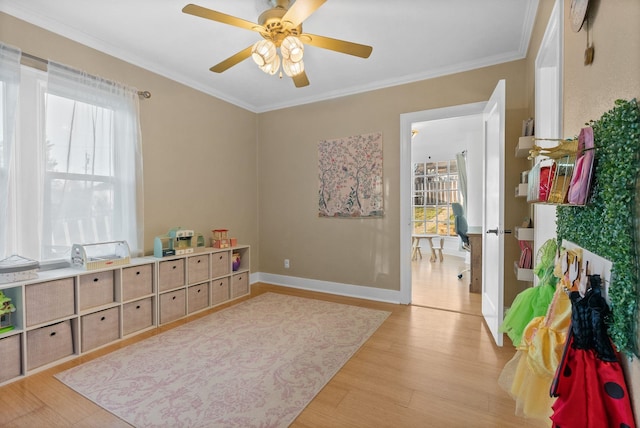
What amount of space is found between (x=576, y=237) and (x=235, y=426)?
1.75 m

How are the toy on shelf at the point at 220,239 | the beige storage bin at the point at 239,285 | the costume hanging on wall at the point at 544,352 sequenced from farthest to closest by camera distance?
the beige storage bin at the point at 239,285
the toy on shelf at the point at 220,239
the costume hanging on wall at the point at 544,352

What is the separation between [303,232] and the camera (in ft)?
13.7

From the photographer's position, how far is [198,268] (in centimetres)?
326

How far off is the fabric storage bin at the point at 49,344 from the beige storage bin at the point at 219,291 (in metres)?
1.32

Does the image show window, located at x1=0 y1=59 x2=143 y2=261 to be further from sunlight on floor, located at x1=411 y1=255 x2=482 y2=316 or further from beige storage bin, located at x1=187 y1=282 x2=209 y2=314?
sunlight on floor, located at x1=411 y1=255 x2=482 y2=316

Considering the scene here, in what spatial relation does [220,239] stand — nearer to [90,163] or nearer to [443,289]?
[90,163]

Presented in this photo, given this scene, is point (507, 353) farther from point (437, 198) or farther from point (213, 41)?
point (437, 198)

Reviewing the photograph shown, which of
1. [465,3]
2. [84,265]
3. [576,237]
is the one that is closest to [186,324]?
[84,265]

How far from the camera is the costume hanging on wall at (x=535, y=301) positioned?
4.17ft

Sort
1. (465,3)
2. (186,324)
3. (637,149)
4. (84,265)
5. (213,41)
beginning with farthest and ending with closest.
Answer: (186,324)
(213,41)
(84,265)
(465,3)
(637,149)

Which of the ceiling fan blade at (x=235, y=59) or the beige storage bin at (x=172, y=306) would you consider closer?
the ceiling fan blade at (x=235, y=59)

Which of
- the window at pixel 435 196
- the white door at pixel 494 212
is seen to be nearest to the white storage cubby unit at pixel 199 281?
the white door at pixel 494 212

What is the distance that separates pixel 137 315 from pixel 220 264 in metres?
0.99

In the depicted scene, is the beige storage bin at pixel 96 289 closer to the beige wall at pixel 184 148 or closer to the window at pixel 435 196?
the beige wall at pixel 184 148
